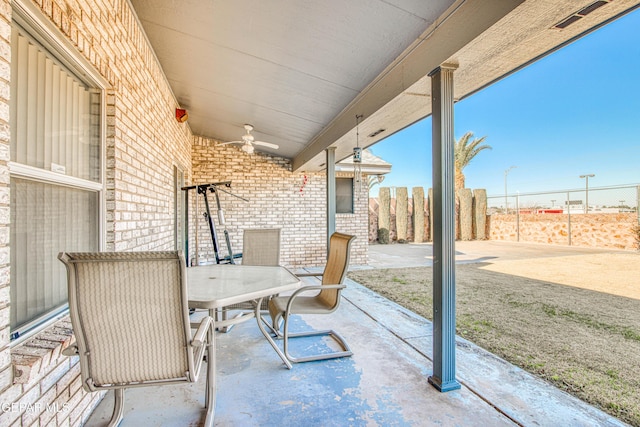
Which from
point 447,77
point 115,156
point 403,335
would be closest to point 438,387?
point 403,335

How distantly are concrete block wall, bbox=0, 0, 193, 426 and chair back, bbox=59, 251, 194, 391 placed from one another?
21 cm

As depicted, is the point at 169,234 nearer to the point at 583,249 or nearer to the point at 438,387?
the point at 438,387

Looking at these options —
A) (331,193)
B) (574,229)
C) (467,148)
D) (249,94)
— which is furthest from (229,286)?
(467,148)

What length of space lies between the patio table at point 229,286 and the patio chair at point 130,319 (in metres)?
0.37

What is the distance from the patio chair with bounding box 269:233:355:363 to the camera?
263cm

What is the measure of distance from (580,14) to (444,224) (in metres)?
1.39

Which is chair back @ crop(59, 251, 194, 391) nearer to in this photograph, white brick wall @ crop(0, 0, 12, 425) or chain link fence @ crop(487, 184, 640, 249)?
white brick wall @ crop(0, 0, 12, 425)

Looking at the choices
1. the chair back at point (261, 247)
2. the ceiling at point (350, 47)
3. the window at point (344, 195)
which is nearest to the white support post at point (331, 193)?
the ceiling at point (350, 47)

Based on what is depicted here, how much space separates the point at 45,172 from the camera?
1.60 metres

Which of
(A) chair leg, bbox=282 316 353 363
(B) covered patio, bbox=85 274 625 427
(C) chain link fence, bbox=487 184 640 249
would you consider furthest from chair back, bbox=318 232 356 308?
(C) chain link fence, bbox=487 184 640 249

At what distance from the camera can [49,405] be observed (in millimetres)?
1473

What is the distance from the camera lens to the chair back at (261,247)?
3.96 meters

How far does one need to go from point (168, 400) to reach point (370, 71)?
312 cm

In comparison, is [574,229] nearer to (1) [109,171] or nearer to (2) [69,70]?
(1) [109,171]
